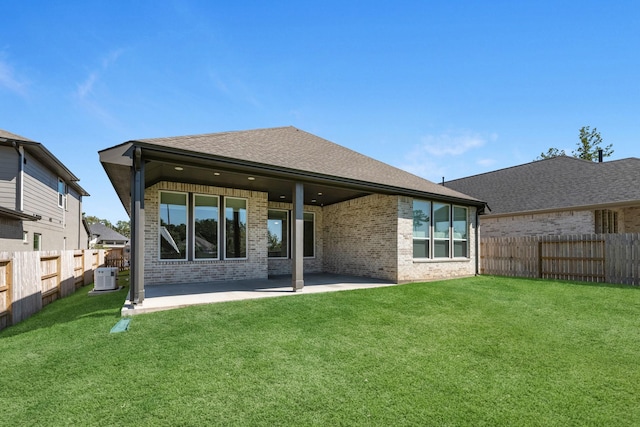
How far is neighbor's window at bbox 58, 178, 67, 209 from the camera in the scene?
17023 mm

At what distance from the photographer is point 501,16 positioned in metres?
9.14

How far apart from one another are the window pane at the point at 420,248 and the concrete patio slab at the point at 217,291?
5.04 ft

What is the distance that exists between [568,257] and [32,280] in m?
16.1

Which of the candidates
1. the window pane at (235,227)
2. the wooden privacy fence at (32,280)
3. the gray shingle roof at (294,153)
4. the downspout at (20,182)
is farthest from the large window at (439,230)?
the downspout at (20,182)

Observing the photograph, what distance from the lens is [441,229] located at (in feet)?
37.9

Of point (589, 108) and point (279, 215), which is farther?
point (589, 108)

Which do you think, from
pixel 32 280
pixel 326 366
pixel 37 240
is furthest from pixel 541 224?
pixel 37 240

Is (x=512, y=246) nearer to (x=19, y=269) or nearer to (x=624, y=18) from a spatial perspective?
(x=624, y=18)

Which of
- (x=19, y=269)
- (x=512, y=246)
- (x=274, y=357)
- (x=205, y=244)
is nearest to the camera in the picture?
(x=274, y=357)

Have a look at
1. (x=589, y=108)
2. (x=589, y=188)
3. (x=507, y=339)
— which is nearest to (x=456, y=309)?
(x=507, y=339)

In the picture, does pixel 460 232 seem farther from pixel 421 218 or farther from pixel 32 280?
pixel 32 280

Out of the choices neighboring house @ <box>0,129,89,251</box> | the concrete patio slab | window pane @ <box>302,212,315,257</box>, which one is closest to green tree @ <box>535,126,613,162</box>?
window pane @ <box>302,212,315,257</box>

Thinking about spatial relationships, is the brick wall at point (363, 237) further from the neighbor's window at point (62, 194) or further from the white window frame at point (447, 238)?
the neighbor's window at point (62, 194)

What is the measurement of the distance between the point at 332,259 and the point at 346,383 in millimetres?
9489
